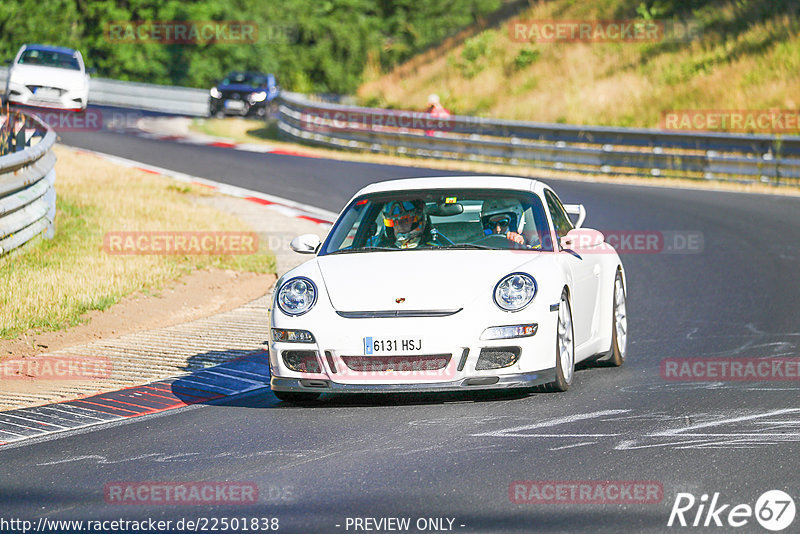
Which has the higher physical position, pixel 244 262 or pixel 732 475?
pixel 732 475

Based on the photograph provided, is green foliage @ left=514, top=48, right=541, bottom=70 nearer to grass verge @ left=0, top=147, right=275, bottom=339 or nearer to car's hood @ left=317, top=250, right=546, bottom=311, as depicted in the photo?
grass verge @ left=0, top=147, right=275, bottom=339

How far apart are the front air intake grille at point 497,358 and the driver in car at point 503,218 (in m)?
1.10

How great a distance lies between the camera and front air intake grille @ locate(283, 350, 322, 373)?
7523mm

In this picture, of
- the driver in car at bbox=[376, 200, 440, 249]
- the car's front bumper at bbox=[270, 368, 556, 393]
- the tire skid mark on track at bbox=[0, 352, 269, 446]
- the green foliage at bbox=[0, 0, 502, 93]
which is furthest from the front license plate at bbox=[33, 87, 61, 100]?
the car's front bumper at bbox=[270, 368, 556, 393]

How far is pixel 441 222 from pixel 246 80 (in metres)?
34.3

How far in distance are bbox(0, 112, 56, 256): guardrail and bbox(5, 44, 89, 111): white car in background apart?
639 inches

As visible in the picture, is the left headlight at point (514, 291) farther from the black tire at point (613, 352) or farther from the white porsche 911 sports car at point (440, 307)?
the black tire at point (613, 352)

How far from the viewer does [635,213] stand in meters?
18.6

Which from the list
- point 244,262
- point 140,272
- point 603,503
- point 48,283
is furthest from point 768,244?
point 603,503

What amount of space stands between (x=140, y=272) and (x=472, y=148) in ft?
50.1

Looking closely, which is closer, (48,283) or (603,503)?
(603,503)

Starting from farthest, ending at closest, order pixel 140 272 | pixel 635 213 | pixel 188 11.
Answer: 1. pixel 188 11
2. pixel 635 213
3. pixel 140 272

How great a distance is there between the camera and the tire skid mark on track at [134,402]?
299 inches

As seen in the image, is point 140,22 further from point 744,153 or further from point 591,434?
point 591,434
